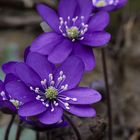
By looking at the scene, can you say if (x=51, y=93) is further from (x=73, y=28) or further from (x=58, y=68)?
(x=73, y=28)

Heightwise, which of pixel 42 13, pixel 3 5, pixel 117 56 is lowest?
pixel 117 56

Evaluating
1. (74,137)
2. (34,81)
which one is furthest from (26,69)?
(74,137)

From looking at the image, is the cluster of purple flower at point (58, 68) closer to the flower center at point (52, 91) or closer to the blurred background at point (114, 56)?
the flower center at point (52, 91)

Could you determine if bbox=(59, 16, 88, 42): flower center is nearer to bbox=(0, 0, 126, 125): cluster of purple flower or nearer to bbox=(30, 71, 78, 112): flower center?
bbox=(0, 0, 126, 125): cluster of purple flower

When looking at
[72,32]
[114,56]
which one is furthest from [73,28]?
[114,56]

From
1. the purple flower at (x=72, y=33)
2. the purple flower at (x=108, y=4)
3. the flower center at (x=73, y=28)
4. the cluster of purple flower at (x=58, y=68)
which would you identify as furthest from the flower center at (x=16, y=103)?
the purple flower at (x=108, y=4)

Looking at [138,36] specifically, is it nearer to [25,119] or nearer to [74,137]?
[74,137]
